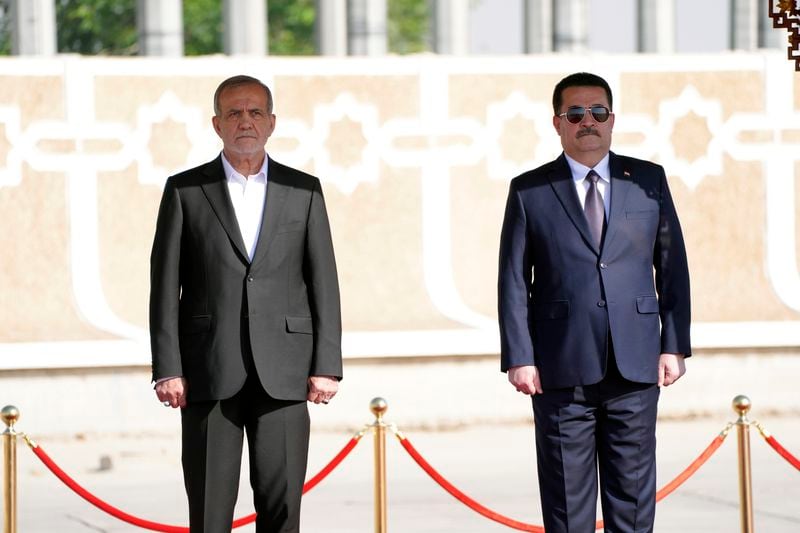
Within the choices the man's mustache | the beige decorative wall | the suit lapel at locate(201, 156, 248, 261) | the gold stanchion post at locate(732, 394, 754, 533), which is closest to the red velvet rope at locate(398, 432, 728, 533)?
the gold stanchion post at locate(732, 394, 754, 533)

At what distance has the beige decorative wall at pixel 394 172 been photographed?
39.1ft

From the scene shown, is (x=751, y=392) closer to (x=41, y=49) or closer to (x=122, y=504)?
(x=122, y=504)

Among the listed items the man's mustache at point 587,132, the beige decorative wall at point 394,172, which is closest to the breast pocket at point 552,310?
the man's mustache at point 587,132

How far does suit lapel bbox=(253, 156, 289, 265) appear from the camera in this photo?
18.6 ft

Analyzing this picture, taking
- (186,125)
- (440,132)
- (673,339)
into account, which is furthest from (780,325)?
(673,339)

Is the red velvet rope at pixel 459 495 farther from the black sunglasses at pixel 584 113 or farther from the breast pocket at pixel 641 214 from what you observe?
the black sunglasses at pixel 584 113

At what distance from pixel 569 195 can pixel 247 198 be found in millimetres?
1178

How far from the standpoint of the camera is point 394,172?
12242 millimetres

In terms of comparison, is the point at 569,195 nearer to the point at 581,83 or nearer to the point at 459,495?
the point at 581,83

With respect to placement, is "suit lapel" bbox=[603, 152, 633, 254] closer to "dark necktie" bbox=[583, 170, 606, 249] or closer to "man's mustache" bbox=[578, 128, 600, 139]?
"dark necktie" bbox=[583, 170, 606, 249]

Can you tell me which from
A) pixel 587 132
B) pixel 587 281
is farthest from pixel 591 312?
pixel 587 132

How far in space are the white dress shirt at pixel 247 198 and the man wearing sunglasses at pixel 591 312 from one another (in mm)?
912

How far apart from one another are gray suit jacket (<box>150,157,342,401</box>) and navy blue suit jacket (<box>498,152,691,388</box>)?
0.70m

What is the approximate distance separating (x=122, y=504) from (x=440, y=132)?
13.6 ft
